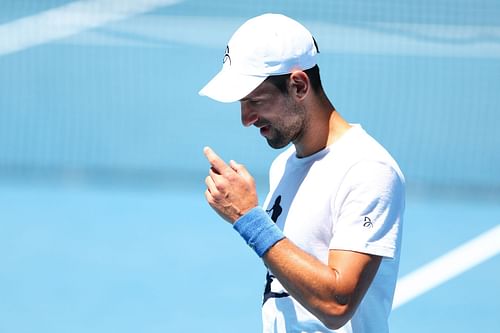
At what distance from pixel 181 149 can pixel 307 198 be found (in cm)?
739

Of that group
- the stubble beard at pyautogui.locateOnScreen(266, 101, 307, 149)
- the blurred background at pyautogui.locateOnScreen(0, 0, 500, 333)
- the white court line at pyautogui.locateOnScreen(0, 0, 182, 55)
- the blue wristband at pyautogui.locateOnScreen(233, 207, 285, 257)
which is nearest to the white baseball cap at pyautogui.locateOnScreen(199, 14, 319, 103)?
the stubble beard at pyautogui.locateOnScreen(266, 101, 307, 149)

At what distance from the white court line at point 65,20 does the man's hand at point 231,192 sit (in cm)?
917

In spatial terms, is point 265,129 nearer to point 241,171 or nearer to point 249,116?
point 249,116

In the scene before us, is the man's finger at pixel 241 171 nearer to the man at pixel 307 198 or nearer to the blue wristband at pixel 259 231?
the man at pixel 307 198

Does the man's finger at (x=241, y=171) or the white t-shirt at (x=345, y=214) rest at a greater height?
the man's finger at (x=241, y=171)

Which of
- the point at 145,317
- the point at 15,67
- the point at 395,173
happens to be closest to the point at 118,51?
the point at 15,67

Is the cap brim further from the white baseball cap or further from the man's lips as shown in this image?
the man's lips

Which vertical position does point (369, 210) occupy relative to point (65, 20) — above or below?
above

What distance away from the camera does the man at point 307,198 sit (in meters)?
3.16

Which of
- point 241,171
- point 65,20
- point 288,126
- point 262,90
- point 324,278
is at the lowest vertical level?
point 65,20

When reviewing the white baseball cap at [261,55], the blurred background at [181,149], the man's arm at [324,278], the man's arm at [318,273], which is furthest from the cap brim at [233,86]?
the blurred background at [181,149]

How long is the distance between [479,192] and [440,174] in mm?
467

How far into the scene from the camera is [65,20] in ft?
41.2

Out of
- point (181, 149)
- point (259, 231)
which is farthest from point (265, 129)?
point (181, 149)
